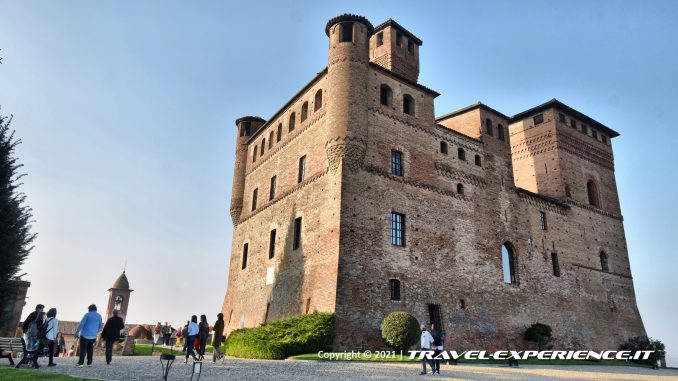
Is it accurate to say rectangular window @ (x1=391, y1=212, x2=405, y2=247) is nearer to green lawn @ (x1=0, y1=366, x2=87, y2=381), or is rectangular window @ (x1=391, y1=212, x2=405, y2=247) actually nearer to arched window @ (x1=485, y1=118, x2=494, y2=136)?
arched window @ (x1=485, y1=118, x2=494, y2=136)

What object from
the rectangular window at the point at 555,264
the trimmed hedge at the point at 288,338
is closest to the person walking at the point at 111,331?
the trimmed hedge at the point at 288,338

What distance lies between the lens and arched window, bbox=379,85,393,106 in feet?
75.4

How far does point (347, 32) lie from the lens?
22.4m

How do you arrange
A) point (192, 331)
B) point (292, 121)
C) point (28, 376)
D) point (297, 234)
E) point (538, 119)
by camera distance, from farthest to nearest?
point (538, 119) → point (292, 121) → point (297, 234) → point (192, 331) → point (28, 376)

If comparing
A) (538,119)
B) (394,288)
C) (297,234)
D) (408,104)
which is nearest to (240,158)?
(297,234)

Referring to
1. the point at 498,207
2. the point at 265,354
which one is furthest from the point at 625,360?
the point at 265,354

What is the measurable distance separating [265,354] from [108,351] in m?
5.26

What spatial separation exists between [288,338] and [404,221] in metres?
7.72

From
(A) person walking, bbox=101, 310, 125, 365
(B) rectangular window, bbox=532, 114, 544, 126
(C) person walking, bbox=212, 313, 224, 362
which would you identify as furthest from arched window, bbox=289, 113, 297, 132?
(B) rectangular window, bbox=532, 114, 544, 126

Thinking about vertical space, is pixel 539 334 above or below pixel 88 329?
above

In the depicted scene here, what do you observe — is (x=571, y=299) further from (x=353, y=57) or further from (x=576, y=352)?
(x=353, y=57)

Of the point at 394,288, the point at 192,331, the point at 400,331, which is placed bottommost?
the point at 192,331

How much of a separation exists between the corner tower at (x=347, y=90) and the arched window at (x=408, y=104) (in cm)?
306

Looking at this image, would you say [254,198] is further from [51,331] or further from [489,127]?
[51,331]
